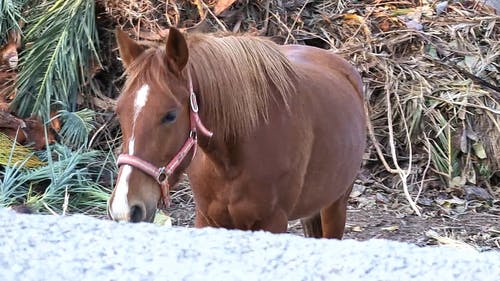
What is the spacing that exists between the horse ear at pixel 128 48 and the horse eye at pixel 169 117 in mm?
292

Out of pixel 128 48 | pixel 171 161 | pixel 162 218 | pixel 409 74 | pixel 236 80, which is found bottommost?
pixel 162 218

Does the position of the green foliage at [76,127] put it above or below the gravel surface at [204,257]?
below

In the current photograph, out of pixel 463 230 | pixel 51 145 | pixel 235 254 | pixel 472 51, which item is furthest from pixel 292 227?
pixel 235 254

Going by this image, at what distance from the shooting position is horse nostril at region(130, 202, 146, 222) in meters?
2.25

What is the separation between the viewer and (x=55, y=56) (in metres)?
5.18

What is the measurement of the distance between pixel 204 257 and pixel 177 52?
169 centimetres

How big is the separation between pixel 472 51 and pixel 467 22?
293mm

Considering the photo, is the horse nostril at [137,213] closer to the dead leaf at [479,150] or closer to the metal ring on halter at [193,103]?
the metal ring on halter at [193,103]

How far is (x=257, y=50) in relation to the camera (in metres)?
2.82

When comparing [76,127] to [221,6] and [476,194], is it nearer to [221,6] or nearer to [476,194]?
[221,6]

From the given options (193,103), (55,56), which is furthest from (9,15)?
(193,103)

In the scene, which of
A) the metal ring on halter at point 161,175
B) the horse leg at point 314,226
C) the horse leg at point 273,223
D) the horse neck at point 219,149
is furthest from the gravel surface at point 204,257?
the horse leg at point 314,226

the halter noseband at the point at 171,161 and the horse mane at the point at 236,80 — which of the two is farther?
the horse mane at the point at 236,80

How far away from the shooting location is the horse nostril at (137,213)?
225 centimetres
